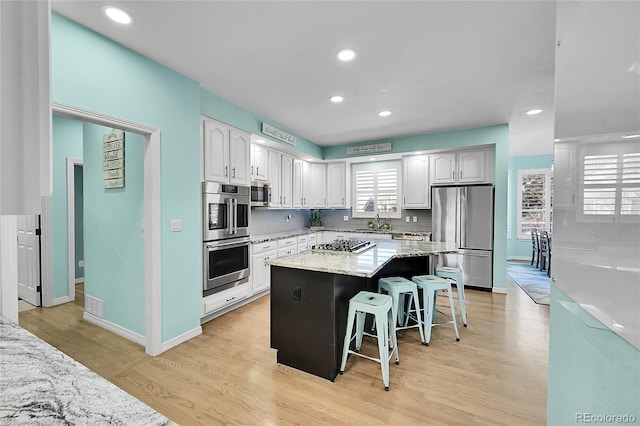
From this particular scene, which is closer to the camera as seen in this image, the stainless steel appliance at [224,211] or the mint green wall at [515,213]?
the stainless steel appliance at [224,211]

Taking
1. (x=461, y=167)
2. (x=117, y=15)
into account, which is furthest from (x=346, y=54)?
(x=461, y=167)

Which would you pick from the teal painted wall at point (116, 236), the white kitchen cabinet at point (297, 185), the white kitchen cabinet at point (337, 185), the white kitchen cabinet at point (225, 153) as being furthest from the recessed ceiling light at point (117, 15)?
the white kitchen cabinet at point (337, 185)

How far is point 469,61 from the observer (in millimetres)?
2594

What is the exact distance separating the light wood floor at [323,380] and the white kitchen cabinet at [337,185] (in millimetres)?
3311

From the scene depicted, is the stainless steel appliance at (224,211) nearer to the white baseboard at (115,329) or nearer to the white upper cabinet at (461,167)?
the white baseboard at (115,329)

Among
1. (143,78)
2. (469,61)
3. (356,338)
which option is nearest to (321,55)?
(469,61)

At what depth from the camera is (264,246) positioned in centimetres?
427

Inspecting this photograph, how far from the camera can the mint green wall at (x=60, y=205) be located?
3889 millimetres

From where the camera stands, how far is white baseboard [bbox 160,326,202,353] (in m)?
2.67

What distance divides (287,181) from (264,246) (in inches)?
55.9

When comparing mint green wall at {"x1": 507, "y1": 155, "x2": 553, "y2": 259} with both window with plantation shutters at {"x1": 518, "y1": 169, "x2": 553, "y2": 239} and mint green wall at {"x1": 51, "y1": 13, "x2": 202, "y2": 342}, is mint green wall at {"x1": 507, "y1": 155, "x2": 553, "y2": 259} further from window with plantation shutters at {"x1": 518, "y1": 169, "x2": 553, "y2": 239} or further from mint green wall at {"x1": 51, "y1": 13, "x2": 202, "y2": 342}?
mint green wall at {"x1": 51, "y1": 13, "x2": 202, "y2": 342}

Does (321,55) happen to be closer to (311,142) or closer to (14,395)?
(14,395)

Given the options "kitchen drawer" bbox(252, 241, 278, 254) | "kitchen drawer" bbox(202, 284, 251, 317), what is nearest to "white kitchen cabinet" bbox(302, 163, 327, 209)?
"kitchen drawer" bbox(252, 241, 278, 254)

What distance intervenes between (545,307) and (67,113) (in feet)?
18.4
